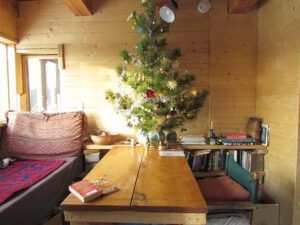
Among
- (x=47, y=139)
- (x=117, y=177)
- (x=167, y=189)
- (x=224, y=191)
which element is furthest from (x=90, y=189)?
(x=47, y=139)

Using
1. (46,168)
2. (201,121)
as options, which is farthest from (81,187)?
(201,121)

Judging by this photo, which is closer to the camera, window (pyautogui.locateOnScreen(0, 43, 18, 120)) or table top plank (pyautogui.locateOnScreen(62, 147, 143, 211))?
table top plank (pyautogui.locateOnScreen(62, 147, 143, 211))

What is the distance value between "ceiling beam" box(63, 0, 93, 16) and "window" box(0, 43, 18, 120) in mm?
925

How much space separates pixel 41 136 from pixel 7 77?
0.98m

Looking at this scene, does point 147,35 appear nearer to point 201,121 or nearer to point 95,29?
point 95,29

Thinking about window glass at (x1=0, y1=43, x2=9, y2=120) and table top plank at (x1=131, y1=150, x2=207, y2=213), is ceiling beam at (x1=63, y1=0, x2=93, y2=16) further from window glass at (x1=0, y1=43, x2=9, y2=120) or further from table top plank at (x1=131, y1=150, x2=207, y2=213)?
table top plank at (x1=131, y1=150, x2=207, y2=213)

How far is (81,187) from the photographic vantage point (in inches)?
48.3

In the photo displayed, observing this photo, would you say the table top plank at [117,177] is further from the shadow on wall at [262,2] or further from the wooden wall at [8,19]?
the shadow on wall at [262,2]

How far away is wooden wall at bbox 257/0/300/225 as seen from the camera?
1.93m

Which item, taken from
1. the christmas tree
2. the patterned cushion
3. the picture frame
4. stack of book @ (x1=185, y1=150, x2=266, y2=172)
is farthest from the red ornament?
the picture frame

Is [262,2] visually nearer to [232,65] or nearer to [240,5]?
[240,5]

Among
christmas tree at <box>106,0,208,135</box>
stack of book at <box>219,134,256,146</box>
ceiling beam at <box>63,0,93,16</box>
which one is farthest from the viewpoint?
stack of book at <box>219,134,256,146</box>

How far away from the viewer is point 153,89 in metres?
2.08

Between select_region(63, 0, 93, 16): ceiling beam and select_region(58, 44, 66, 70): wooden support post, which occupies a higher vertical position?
select_region(63, 0, 93, 16): ceiling beam
